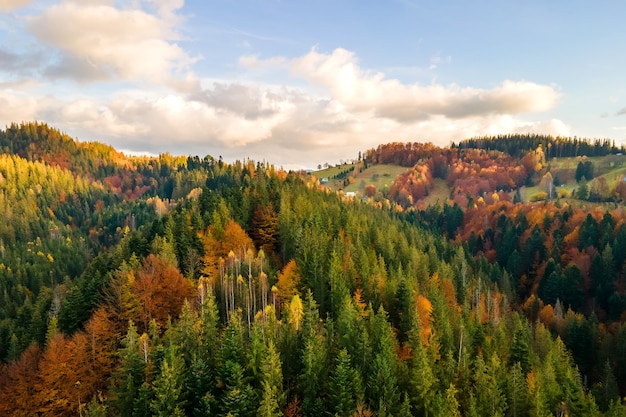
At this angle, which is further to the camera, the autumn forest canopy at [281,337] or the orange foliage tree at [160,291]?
the orange foliage tree at [160,291]

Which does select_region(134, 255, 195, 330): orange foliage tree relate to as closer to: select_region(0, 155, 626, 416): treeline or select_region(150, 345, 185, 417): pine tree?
select_region(0, 155, 626, 416): treeline

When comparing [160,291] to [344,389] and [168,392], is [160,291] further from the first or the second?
[344,389]

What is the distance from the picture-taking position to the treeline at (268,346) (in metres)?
60.6

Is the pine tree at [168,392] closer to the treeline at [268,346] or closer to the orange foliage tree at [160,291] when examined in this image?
the treeline at [268,346]

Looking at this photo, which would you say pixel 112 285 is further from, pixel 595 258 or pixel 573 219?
pixel 573 219

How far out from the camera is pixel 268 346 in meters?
66.4

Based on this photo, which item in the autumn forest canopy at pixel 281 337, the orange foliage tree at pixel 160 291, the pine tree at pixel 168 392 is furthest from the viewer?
the orange foliage tree at pixel 160 291

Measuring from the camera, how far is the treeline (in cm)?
6062

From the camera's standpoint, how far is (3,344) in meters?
106

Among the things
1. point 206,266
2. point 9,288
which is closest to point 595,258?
point 206,266

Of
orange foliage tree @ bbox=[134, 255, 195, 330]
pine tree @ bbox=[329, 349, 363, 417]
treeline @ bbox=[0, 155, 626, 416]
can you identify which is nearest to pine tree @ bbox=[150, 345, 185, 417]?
treeline @ bbox=[0, 155, 626, 416]

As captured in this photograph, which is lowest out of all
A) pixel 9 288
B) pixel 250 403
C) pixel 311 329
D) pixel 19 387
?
pixel 9 288

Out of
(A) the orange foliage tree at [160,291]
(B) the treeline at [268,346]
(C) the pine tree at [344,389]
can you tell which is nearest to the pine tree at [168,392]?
(B) the treeline at [268,346]

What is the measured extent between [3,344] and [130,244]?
37246 millimetres
